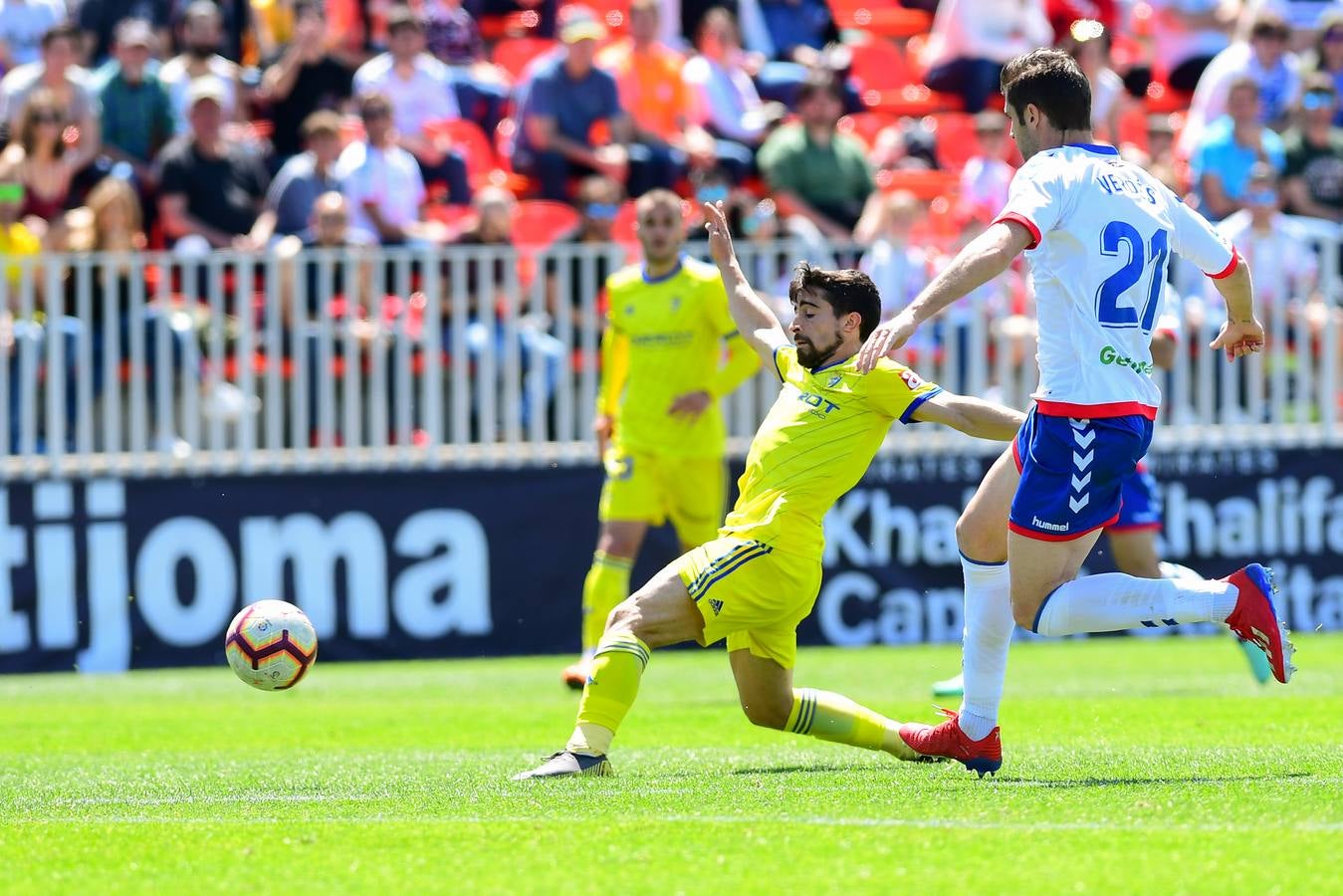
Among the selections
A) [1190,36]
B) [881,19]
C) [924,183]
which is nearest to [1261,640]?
[924,183]

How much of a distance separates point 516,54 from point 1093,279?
40.1 ft

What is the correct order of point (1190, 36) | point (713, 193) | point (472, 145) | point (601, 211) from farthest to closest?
point (1190, 36) < point (472, 145) < point (601, 211) < point (713, 193)

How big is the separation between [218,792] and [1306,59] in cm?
1438

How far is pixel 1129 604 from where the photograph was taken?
6773 mm

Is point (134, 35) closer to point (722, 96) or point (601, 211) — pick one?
point (601, 211)

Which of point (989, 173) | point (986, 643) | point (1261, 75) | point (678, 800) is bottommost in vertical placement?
point (678, 800)

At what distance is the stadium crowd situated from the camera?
14.5 m

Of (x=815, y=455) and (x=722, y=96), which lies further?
(x=722, y=96)

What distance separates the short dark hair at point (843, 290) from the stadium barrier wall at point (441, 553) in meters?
6.72

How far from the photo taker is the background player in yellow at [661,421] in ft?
36.8

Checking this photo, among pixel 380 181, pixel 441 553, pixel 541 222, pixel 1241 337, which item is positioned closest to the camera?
pixel 1241 337

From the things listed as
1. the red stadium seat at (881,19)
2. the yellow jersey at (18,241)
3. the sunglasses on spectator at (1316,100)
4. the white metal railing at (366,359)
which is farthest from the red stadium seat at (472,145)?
the sunglasses on spectator at (1316,100)

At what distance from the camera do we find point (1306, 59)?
1872 cm

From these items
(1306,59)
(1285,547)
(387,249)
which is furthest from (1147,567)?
(1306,59)
